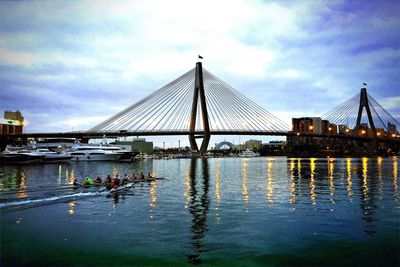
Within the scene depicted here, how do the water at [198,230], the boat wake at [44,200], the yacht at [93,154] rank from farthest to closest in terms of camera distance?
1. the yacht at [93,154]
2. the boat wake at [44,200]
3. the water at [198,230]

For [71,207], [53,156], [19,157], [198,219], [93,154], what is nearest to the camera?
[198,219]

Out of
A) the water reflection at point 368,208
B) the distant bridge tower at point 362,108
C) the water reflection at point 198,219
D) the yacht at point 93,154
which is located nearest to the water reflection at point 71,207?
the water reflection at point 198,219

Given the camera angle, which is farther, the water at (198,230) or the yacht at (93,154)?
the yacht at (93,154)

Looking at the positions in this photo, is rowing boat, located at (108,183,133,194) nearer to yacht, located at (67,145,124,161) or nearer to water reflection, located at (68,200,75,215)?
water reflection, located at (68,200,75,215)

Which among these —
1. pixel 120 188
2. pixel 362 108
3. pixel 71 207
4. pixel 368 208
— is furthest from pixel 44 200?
pixel 362 108

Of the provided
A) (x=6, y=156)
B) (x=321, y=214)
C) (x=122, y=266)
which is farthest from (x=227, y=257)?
(x=6, y=156)

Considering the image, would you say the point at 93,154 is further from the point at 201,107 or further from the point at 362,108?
the point at 362,108

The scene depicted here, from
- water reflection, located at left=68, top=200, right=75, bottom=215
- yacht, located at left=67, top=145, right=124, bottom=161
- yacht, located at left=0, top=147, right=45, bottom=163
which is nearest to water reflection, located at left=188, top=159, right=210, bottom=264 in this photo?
water reflection, located at left=68, top=200, right=75, bottom=215

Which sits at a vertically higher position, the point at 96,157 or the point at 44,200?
the point at 96,157

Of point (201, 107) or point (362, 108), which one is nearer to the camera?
point (201, 107)

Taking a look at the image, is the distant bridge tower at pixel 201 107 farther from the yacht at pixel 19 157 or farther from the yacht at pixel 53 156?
the yacht at pixel 19 157

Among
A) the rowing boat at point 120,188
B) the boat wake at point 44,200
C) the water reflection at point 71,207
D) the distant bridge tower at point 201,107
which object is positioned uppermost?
the distant bridge tower at point 201,107

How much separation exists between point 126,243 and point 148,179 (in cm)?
3030

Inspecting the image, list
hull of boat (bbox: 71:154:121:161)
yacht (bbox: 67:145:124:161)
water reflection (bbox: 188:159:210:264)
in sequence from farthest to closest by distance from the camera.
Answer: yacht (bbox: 67:145:124:161), hull of boat (bbox: 71:154:121:161), water reflection (bbox: 188:159:210:264)
